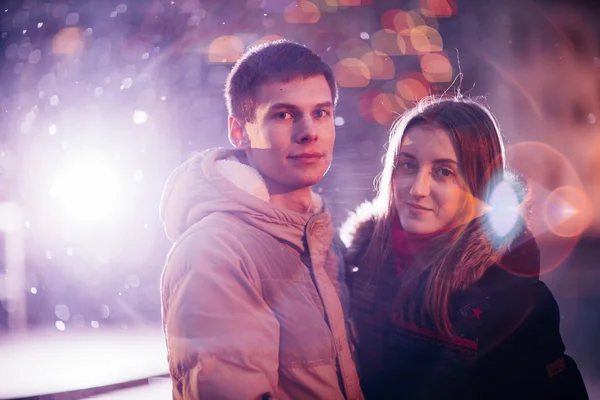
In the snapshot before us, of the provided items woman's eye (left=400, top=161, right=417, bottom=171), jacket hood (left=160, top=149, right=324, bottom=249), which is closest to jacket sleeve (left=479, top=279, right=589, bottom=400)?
woman's eye (left=400, top=161, right=417, bottom=171)

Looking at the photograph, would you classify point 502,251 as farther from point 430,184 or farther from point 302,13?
point 302,13

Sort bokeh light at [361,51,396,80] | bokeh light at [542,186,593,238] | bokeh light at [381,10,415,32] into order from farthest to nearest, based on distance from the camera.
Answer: bokeh light at [542,186,593,238] < bokeh light at [361,51,396,80] < bokeh light at [381,10,415,32]

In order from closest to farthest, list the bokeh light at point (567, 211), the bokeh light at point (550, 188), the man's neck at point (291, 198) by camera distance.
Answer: the man's neck at point (291, 198)
the bokeh light at point (550, 188)
the bokeh light at point (567, 211)

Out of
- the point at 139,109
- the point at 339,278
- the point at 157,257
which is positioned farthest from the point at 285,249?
the point at 157,257

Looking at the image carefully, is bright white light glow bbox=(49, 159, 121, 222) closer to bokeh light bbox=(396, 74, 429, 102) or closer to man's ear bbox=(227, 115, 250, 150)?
man's ear bbox=(227, 115, 250, 150)

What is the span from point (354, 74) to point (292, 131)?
56.7 inches

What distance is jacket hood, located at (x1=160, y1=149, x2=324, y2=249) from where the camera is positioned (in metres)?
0.84

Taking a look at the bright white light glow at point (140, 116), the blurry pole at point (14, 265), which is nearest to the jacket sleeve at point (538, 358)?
the bright white light glow at point (140, 116)

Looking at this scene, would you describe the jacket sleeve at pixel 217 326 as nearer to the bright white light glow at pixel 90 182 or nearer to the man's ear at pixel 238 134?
the man's ear at pixel 238 134

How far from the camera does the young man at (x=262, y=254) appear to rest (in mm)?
727

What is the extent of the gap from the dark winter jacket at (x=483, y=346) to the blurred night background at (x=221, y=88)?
92cm

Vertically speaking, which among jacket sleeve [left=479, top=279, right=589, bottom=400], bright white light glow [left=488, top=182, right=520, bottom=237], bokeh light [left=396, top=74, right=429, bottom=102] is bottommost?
jacket sleeve [left=479, top=279, right=589, bottom=400]

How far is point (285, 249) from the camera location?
883mm

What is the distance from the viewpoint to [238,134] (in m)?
0.96
